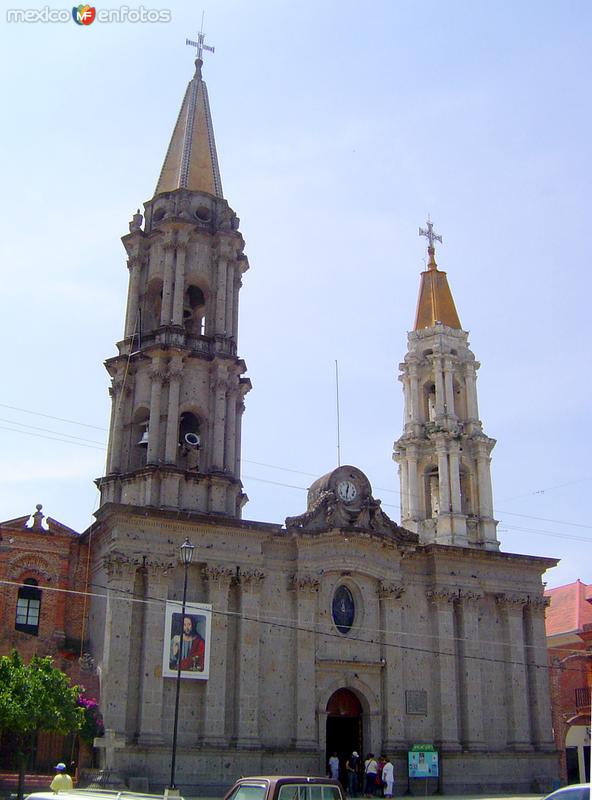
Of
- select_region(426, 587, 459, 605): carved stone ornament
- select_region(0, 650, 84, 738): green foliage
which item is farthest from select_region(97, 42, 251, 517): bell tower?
select_region(426, 587, 459, 605): carved stone ornament

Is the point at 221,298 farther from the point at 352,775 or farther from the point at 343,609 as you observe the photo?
the point at 352,775

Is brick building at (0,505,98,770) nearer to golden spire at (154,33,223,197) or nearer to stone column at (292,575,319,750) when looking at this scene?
stone column at (292,575,319,750)

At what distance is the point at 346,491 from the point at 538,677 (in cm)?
1249

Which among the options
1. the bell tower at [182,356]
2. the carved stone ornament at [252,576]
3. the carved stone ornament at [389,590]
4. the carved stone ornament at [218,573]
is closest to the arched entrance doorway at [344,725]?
the carved stone ornament at [389,590]

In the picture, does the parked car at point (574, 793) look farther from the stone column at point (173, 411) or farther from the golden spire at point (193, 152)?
the golden spire at point (193, 152)

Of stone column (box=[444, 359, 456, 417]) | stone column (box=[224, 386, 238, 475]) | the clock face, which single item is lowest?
the clock face

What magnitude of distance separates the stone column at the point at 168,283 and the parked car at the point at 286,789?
26.8 metres

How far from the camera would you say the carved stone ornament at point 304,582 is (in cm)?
3684

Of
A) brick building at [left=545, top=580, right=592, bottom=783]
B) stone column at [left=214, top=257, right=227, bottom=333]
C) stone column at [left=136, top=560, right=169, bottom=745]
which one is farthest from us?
brick building at [left=545, top=580, right=592, bottom=783]

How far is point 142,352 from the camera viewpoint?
3894 centimetres

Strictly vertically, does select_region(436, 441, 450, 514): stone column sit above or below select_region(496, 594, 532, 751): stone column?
above

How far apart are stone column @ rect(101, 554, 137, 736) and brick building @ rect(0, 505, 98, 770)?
1.42 meters

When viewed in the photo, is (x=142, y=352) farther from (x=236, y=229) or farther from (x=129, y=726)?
(x=129, y=726)

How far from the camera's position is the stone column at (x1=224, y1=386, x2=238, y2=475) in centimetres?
3825
